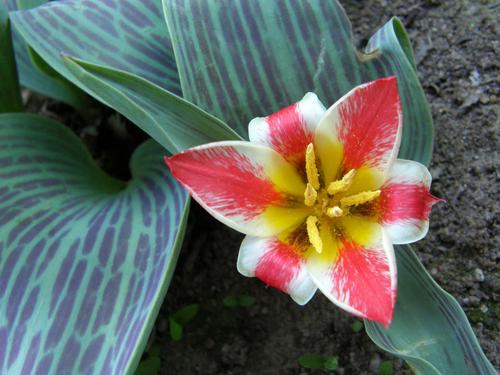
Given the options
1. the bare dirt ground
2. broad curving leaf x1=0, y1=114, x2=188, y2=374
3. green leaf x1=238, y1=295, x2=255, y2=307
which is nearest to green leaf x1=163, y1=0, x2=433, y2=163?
broad curving leaf x1=0, y1=114, x2=188, y2=374

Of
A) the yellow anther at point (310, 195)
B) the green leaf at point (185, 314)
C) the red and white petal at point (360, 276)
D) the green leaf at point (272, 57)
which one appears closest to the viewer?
the red and white petal at point (360, 276)

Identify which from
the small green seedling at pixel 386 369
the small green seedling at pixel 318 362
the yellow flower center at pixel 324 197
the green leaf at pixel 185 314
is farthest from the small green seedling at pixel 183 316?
the yellow flower center at pixel 324 197

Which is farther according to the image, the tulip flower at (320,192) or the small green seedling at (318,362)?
the small green seedling at (318,362)

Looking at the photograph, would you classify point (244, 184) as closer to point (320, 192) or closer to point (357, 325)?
point (320, 192)

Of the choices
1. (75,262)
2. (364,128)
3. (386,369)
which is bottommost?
(386,369)

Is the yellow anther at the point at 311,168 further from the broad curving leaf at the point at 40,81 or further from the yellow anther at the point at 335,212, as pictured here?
the broad curving leaf at the point at 40,81

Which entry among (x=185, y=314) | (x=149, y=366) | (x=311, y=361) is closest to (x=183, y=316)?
(x=185, y=314)

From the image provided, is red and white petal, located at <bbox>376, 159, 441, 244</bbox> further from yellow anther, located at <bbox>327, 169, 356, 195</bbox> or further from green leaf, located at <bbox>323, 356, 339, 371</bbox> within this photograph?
green leaf, located at <bbox>323, 356, 339, 371</bbox>
